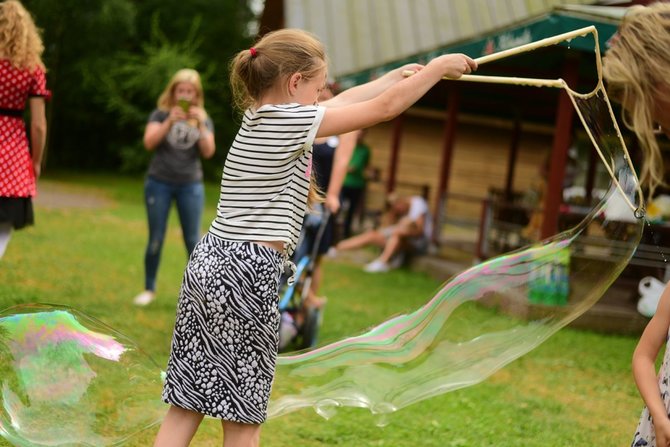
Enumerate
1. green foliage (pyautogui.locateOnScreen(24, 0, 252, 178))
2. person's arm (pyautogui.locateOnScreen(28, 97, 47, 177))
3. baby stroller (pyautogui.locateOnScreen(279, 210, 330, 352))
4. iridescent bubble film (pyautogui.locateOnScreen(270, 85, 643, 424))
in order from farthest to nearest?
green foliage (pyautogui.locateOnScreen(24, 0, 252, 178)) < baby stroller (pyautogui.locateOnScreen(279, 210, 330, 352)) < person's arm (pyautogui.locateOnScreen(28, 97, 47, 177)) < iridescent bubble film (pyautogui.locateOnScreen(270, 85, 643, 424))

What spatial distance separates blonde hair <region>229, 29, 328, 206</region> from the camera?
2.87 metres

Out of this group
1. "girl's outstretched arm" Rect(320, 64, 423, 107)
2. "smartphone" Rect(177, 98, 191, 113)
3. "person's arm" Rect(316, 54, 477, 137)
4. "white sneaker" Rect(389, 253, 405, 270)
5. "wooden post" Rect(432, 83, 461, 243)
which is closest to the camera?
"person's arm" Rect(316, 54, 477, 137)

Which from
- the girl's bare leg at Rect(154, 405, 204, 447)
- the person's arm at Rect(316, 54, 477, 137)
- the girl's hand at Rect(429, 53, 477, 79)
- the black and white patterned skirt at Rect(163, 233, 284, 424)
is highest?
the girl's hand at Rect(429, 53, 477, 79)

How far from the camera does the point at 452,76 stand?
2.78 meters

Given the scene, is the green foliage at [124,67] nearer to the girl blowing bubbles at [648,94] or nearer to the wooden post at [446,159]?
the wooden post at [446,159]

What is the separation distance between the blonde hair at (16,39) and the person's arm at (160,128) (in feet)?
6.62

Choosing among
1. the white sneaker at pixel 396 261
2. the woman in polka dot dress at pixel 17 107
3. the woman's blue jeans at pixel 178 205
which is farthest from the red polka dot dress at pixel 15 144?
the white sneaker at pixel 396 261

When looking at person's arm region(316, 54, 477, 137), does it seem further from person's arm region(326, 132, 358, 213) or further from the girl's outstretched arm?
person's arm region(326, 132, 358, 213)

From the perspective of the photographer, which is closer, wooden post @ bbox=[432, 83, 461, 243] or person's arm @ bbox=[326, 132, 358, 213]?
person's arm @ bbox=[326, 132, 358, 213]

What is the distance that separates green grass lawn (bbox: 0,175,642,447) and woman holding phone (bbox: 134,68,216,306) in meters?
0.83

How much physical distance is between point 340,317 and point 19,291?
2.73 meters

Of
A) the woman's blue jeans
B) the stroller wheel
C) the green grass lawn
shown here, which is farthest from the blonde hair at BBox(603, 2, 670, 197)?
the woman's blue jeans

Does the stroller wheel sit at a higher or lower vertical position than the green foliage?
lower

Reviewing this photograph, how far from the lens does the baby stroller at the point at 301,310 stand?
6109mm
